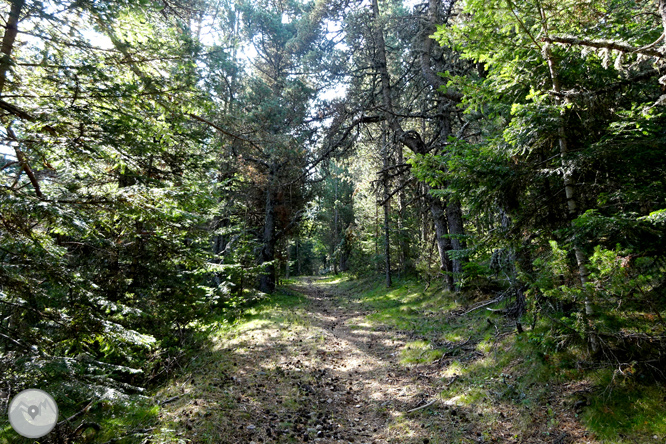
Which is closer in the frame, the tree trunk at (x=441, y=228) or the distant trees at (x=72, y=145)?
the distant trees at (x=72, y=145)

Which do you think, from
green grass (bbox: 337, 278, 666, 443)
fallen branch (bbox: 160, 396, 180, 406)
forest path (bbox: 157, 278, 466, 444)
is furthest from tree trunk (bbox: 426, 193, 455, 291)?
fallen branch (bbox: 160, 396, 180, 406)

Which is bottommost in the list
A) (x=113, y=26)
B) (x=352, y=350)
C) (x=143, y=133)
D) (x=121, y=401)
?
(x=352, y=350)

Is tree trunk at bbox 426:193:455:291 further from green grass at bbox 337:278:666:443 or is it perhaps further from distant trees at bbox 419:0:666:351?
distant trees at bbox 419:0:666:351

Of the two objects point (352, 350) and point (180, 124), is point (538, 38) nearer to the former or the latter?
point (180, 124)

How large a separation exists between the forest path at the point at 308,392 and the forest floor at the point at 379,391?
22 millimetres

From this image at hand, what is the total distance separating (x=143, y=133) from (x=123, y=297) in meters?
4.72

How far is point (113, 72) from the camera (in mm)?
5090

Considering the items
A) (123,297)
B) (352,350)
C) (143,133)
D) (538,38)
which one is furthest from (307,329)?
(538,38)

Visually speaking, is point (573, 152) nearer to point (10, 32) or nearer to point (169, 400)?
point (10, 32)

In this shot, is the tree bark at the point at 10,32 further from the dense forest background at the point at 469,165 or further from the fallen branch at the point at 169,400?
the fallen branch at the point at 169,400

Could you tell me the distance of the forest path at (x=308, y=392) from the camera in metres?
5.23

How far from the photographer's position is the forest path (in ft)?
17.2

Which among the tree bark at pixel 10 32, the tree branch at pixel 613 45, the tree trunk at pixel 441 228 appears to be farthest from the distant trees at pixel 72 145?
the tree trunk at pixel 441 228

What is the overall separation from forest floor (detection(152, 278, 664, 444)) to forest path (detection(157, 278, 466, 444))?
0.07 ft
